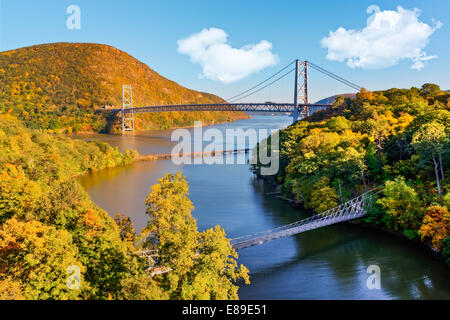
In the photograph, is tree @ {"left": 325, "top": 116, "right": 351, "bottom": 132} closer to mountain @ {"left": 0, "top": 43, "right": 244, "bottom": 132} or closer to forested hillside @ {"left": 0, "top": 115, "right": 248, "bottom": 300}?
forested hillside @ {"left": 0, "top": 115, "right": 248, "bottom": 300}

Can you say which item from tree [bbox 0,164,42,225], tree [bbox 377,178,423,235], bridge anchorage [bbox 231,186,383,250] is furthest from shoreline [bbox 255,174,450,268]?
tree [bbox 0,164,42,225]

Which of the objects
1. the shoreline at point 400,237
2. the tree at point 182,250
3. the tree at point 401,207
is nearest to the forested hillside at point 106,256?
the tree at point 182,250

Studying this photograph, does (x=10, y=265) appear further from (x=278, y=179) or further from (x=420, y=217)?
(x=278, y=179)

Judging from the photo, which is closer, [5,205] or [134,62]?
[5,205]

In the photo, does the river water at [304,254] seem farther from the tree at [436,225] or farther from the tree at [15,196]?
the tree at [15,196]

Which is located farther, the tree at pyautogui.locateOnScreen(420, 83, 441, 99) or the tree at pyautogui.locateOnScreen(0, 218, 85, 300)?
the tree at pyautogui.locateOnScreen(420, 83, 441, 99)
